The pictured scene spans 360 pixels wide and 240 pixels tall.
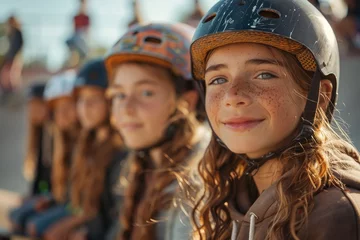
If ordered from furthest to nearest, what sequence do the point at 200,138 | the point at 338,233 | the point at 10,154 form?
the point at 10,154
the point at 200,138
the point at 338,233

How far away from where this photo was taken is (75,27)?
10.7 meters

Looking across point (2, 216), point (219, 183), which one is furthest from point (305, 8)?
point (2, 216)

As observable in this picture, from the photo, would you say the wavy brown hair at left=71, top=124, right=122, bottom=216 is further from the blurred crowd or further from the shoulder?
the shoulder

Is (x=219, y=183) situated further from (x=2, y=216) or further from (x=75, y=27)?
(x=75, y=27)

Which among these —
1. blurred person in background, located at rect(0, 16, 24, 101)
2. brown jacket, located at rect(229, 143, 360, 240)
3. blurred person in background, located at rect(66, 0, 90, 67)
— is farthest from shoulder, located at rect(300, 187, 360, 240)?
blurred person in background, located at rect(0, 16, 24, 101)

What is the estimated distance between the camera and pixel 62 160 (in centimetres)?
712

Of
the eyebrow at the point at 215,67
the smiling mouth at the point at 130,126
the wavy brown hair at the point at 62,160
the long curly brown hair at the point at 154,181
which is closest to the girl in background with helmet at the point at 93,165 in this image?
the wavy brown hair at the point at 62,160

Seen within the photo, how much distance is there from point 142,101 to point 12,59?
27.6 ft

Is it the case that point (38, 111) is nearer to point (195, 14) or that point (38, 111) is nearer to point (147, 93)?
point (195, 14)

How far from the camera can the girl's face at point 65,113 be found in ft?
22.7

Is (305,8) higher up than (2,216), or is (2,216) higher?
(305,8)

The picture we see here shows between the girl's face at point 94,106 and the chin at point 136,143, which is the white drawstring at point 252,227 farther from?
the girl's face at point 94,106

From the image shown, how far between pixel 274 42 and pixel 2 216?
5884 mm

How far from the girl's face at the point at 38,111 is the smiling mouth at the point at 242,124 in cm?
539
